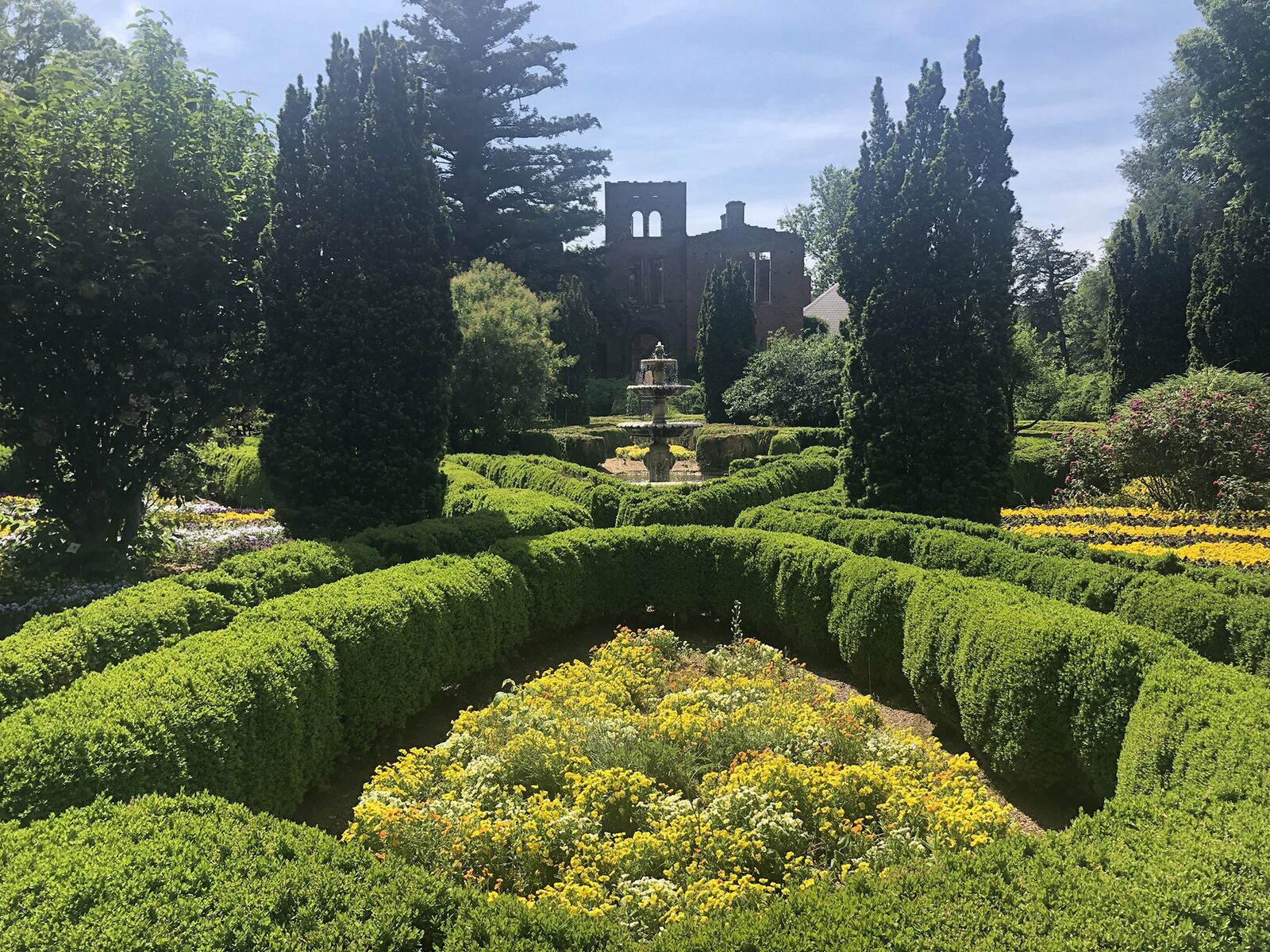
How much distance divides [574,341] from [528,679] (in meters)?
25.4

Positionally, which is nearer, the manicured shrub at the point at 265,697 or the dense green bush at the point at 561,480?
the manicured shrub at the point at 265,697

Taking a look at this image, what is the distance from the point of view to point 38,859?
2.35 meters

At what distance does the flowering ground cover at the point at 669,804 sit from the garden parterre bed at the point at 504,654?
464 mm

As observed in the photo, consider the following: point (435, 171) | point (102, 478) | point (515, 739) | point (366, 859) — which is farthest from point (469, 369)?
point (366, 859)

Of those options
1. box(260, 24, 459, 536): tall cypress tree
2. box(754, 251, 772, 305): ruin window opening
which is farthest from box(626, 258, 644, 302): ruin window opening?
box(260, 24, 459, 536): tall cypress tree

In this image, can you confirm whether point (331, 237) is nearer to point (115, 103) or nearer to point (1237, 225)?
point (115, 103)

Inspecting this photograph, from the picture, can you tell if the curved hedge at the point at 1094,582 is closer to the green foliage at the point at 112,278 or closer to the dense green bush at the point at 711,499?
the dense green bush at the point at 711,499

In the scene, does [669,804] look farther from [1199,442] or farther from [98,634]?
[1199,442]

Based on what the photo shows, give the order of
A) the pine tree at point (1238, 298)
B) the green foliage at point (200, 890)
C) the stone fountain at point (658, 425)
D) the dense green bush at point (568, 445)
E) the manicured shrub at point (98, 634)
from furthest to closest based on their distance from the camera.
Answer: the dense green bush at point (568, 445), the pine tree at point (1238, 298), the stone fountain at point (658, 425), the manicured shrub at point (98, 634), the green foliage at point (200, 890)

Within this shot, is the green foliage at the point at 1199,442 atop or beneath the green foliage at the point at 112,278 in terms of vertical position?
beneath

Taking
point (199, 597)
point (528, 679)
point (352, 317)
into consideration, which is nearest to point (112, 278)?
point (352, 317)

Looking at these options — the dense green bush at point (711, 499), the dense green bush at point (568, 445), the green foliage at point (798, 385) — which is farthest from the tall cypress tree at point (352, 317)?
the green foliage at point (798, 385)

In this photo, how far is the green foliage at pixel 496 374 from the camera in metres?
19.0

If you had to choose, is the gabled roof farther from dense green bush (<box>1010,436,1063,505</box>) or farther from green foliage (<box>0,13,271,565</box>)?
green foliage (<box>0,13,271,565</box>)
